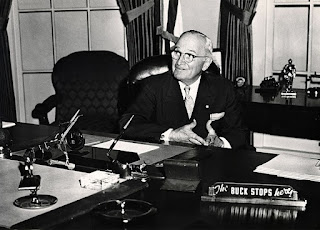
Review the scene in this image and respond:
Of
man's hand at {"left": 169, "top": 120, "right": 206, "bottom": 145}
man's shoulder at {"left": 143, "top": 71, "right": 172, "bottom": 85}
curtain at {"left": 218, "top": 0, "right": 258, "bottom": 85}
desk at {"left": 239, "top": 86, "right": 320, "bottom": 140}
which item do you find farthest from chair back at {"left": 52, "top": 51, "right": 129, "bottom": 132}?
man's hand at {"left": 169, "top": 120, "right": 206, "bottom": 145}

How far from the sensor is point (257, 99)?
160 inches

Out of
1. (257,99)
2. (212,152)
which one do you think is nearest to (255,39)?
(257,99)

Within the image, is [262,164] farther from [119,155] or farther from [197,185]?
[119,155]

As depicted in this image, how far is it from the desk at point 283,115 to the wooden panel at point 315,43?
1.67 ft

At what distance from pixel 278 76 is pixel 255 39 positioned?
40cm

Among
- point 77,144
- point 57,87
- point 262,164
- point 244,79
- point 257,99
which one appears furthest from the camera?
point 57,87

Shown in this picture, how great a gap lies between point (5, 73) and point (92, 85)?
46.3 inches

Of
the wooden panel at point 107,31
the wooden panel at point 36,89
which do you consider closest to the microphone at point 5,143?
the wooden panel at point 107,31

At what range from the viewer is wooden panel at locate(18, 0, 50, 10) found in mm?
5719

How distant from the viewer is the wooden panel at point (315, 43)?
4449mm

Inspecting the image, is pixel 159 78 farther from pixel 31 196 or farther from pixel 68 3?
pixel 68 3

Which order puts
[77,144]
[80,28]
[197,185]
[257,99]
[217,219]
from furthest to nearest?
[80,28] → [257,99] → [77,144] → [197,185] → [217,219]

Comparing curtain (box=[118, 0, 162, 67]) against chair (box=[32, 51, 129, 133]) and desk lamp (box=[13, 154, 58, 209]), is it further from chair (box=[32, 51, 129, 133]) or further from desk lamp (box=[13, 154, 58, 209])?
desk lamp (box=[13, 154, 58, 209])

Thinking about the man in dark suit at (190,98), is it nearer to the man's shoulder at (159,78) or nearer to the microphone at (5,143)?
the man's shoulder at (159,78)
